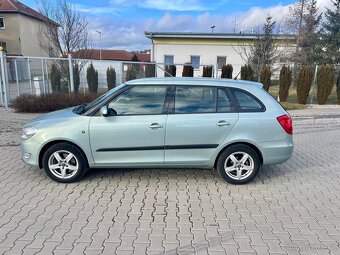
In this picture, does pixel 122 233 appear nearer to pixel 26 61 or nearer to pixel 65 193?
pixel 65 193

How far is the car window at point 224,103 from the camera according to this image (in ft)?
13.2

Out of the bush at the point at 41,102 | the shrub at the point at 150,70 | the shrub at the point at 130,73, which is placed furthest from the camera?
the shrub at the point at 150,70

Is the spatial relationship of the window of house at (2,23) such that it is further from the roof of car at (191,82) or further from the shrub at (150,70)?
the roof of car at (191,82)

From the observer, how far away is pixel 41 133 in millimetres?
3881

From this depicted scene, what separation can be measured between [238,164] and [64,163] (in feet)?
8.37

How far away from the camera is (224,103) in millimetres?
4047

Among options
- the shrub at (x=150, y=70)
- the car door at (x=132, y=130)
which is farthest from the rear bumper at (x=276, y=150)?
the shrub at (x=150, y=70)

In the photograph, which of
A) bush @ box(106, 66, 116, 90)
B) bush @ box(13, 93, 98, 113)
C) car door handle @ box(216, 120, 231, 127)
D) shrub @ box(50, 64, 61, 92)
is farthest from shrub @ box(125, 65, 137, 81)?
car door handle @ box(216, 120, 231, 127)

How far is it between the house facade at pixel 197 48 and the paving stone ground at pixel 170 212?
20571 mm

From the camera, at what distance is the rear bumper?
13.3 ft

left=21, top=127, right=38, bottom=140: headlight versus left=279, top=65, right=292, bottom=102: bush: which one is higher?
left=279, top=65, right=292, bottom=102: bush

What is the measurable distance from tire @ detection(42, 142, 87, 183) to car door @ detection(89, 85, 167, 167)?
0.81 ft

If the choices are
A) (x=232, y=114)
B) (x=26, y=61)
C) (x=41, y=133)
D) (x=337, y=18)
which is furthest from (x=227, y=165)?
(x=337, y=18)

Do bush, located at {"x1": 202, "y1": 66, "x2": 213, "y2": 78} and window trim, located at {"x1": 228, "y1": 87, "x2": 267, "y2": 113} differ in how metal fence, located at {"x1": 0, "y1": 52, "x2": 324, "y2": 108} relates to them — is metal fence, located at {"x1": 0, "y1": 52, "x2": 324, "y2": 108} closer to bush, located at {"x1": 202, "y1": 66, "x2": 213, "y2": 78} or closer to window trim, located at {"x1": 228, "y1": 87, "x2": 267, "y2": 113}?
bush, located at {"x1": 202, "y1": 66, "x2": 213, "y2": 78}
